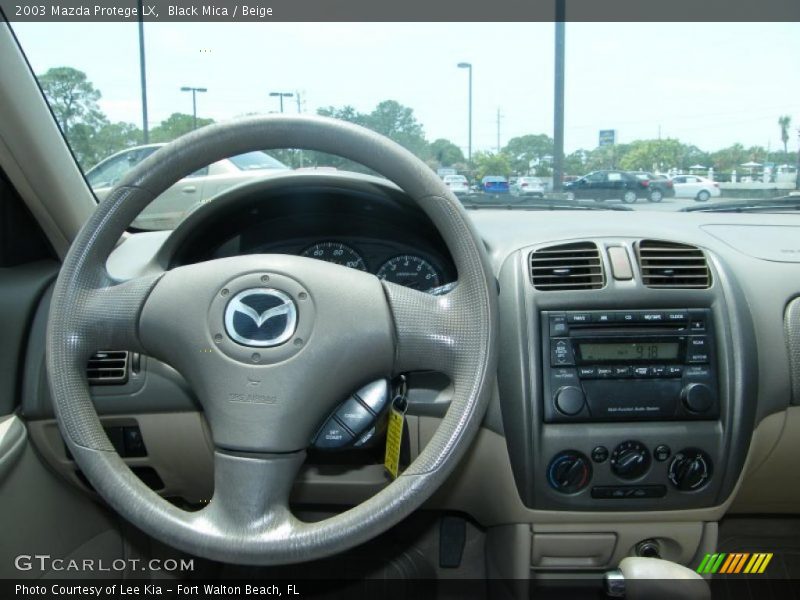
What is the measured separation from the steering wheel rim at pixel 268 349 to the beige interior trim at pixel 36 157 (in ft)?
2.17

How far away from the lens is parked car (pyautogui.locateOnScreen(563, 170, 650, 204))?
228 cm

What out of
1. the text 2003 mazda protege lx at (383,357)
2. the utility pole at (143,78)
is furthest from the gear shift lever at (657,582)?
the utility pole at (143,78)

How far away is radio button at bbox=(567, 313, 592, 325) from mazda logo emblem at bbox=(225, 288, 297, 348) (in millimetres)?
770

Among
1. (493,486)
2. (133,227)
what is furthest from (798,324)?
(133,227)

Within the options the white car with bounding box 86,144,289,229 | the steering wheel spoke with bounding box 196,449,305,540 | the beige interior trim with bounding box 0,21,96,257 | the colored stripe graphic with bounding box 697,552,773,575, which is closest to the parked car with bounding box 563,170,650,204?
the white car with bounding box 86,144,289,229

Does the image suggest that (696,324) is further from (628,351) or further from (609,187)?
(609,187)

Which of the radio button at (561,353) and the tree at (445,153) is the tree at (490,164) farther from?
the radio button at (561,353)

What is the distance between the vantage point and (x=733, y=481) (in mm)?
1961

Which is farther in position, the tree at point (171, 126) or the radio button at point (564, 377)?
the radio button at point (564, 377)

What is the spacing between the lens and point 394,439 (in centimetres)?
159

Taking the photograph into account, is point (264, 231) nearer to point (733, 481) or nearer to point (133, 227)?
point (133, 227)

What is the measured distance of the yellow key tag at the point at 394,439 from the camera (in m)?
1.58

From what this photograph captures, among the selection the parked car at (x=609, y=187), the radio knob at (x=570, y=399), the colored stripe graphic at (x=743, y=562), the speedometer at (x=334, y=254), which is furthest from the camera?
the colored stripe graphic at (x=743, y=562)

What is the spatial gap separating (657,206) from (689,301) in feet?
1.89
